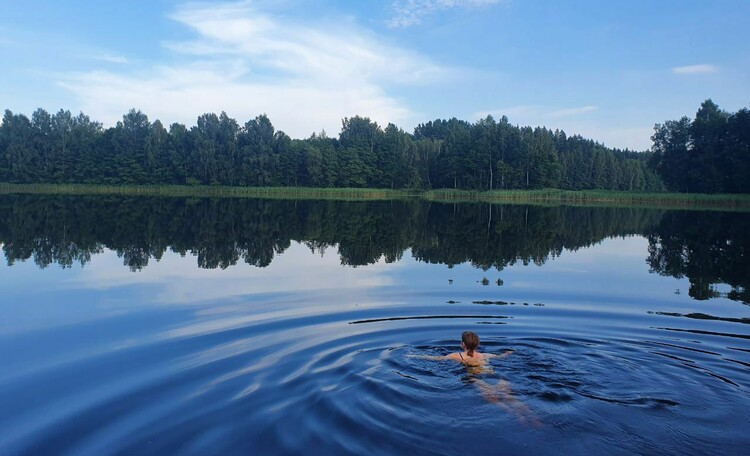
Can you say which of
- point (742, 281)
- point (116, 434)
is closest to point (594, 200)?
point (742, 281)

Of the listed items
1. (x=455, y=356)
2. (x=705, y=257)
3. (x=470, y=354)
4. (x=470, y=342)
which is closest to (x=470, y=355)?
(x=470, y=354)

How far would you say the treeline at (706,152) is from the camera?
71.8 meters

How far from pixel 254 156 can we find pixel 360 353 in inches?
3489

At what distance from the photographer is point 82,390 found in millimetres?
6926

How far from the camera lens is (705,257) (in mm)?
21078

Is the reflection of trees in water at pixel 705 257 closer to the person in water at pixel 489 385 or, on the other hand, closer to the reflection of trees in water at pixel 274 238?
the reflection of trees in water at pixel 274 238

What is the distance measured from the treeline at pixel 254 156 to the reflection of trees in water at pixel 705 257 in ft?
214

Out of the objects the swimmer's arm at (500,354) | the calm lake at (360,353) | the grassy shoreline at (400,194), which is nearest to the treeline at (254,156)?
the grassy shoreline at (400,194)

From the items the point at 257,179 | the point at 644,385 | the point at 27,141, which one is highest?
the point at 27,141

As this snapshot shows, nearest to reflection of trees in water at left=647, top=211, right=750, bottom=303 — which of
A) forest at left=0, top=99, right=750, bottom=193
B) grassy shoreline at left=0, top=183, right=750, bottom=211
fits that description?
grassy shoreline at left=0, top=183, right=750, bottom=211

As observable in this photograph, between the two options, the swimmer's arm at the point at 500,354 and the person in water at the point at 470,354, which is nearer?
the person in water at the point at 470,354

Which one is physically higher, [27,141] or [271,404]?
[27,141]

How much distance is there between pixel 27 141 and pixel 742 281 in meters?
102

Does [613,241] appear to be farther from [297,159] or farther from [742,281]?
[297,159]
